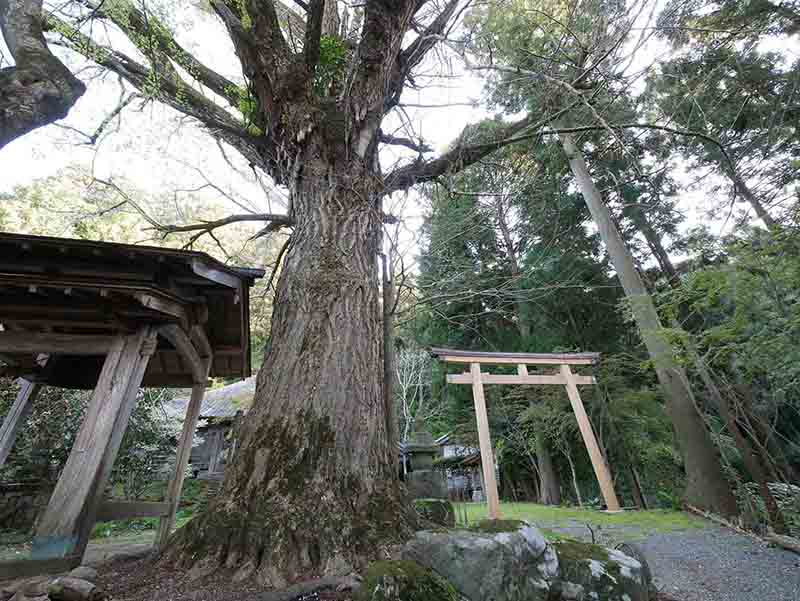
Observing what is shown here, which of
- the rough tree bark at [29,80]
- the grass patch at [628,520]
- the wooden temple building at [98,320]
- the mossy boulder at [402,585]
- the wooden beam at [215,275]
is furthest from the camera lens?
the grass patch at [628,520]

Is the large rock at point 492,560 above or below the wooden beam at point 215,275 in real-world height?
below

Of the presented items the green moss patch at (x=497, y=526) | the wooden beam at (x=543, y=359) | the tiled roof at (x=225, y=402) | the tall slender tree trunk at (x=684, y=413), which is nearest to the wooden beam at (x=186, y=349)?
the green moss patch at (x=497, y=526)

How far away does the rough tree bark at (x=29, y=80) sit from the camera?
3320 mm

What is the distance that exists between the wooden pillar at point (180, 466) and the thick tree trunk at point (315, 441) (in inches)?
98.1

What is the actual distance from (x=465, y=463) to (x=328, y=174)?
41.8 ft

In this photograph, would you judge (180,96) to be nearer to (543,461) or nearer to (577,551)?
(577,551)

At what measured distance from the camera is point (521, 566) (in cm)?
149

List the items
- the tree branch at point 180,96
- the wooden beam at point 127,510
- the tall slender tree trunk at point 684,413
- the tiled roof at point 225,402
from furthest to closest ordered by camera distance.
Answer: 1. the tiled roof at point 225,402
2. the tall slender tree trunk at point 684,413
3. the tree branch at point 180,96
4. the wooden beam at point 127,510

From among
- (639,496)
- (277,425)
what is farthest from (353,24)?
(639,496)

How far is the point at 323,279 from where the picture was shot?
8.51 ft

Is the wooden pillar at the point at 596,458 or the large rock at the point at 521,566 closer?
the large rock at the point at 521,566

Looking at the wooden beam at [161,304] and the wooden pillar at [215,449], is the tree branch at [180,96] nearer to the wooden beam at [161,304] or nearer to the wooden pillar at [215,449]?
the wooden beam at [161,304]

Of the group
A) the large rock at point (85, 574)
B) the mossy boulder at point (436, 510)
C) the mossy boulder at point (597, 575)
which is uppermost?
the mossy boulder at point (436, 510)

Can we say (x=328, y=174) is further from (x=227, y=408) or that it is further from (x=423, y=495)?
(x=227, y=408)
